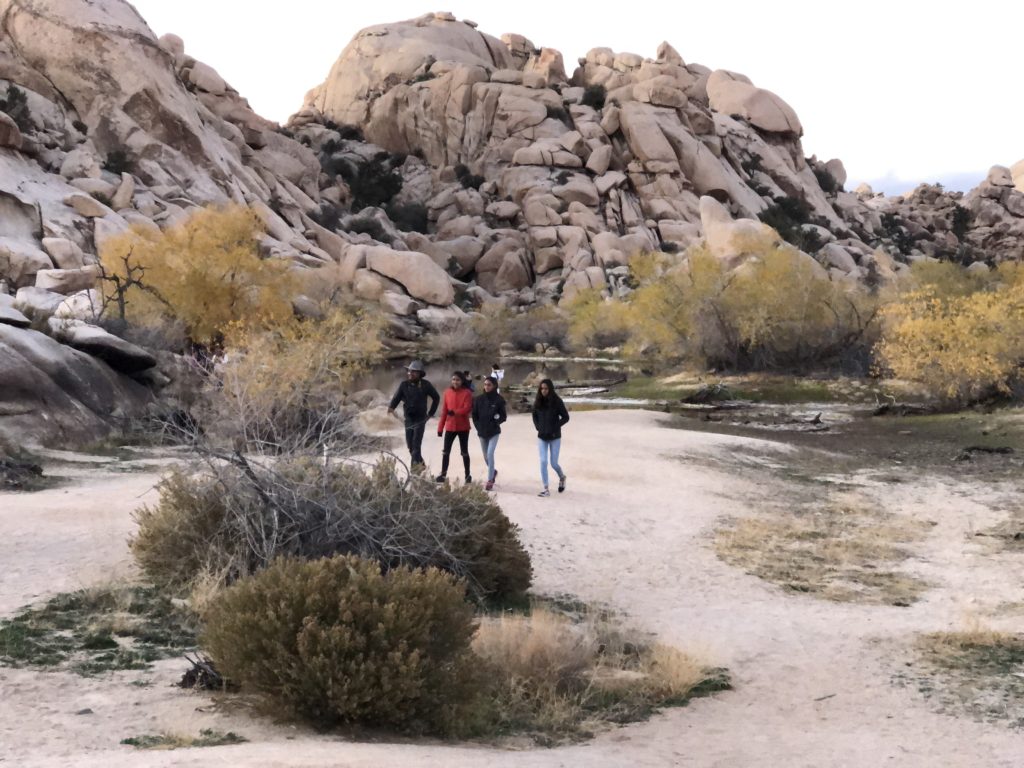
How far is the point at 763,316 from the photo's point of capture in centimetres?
3875

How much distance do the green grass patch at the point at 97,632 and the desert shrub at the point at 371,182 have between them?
82264 mm

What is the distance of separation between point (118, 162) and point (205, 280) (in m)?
31.2

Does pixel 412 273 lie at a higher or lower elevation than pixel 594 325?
higher

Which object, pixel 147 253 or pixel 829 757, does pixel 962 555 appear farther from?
pixel 147 253

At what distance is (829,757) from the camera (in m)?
5.99

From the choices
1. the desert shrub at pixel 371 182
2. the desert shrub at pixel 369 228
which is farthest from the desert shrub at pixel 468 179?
the desert shrub at pixel 369 228

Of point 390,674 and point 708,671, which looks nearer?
point 390,674

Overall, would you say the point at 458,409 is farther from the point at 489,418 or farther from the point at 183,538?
the point at 183,538

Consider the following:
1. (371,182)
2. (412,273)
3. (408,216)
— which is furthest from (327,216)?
(412,273)

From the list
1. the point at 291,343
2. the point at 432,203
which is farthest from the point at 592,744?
the point at 432,203

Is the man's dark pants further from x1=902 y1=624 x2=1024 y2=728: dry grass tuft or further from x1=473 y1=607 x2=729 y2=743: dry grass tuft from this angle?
x1=902 y1=624 x2=1024 y2=728: dry grass tuft

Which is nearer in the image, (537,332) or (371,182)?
(537,332)

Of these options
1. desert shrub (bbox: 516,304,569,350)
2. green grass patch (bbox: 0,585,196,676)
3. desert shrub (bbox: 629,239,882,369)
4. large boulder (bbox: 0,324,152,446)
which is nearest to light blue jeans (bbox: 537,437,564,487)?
green grass patch (bbox: 0,585,196,676)

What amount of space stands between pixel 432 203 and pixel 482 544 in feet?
273
